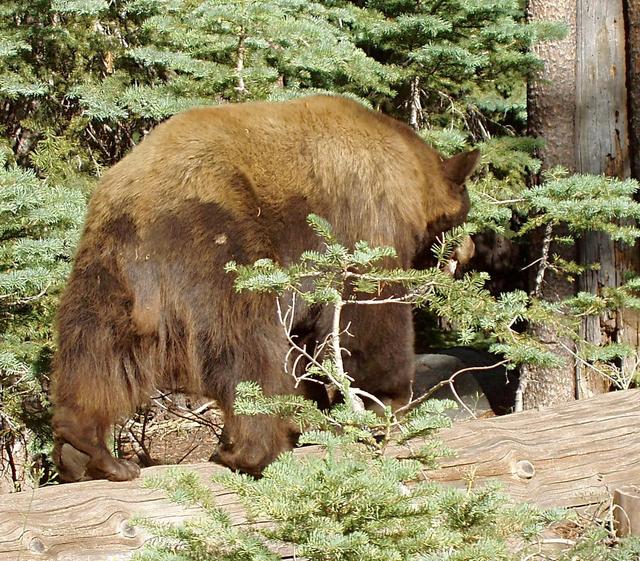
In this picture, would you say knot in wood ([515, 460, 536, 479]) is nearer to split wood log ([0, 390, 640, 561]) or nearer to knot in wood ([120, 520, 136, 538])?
split wood log ([0, 390, 640, 561])

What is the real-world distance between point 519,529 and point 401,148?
10.5 feet

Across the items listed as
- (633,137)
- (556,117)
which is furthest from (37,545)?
(633,137)

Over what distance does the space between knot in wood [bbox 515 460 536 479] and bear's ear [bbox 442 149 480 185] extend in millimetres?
2113

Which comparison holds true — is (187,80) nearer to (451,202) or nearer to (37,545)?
(451,202)

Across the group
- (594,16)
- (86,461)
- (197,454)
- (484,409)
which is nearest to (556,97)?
(594,16)

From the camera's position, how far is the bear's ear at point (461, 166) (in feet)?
20.9

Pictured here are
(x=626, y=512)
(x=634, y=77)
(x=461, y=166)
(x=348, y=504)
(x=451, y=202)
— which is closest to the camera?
(x=348, y=504)

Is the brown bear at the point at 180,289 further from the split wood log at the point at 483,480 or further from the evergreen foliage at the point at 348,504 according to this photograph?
the evergreen foliage at the point at 348,504

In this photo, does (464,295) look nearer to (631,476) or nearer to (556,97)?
(631,476)

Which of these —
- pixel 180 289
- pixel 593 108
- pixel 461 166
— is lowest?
pixel 180 289

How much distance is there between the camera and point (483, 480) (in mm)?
5199

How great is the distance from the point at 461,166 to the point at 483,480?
7.52 feet

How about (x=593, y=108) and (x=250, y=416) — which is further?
(x=593, y=108)

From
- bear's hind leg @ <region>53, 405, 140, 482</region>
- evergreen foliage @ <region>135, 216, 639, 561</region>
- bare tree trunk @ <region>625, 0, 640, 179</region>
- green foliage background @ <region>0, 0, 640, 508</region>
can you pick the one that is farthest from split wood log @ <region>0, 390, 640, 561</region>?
bare tree trunk @ <region>625, 0, 640, 179</region>
